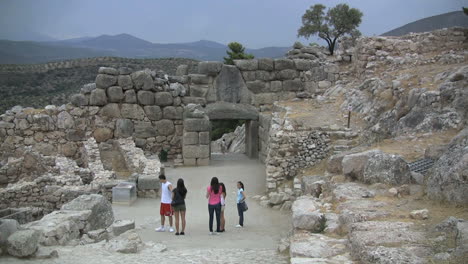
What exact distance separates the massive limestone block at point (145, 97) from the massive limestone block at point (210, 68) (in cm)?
213

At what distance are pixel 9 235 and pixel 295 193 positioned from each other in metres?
6.53

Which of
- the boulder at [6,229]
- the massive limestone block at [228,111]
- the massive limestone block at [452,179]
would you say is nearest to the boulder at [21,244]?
the boulder at [6,229]

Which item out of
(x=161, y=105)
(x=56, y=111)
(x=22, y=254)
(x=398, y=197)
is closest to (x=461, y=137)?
(x=398, y=197)

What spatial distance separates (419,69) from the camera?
1359cm

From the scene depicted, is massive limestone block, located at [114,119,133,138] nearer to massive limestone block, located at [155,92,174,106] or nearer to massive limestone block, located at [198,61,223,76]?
massive limestone block, located at [155,92,174,106]

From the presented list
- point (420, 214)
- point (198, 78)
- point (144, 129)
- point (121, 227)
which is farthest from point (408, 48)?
point (121, 227)

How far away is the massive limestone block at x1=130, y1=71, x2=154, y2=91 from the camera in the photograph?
16.0m

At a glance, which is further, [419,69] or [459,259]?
[419,69]

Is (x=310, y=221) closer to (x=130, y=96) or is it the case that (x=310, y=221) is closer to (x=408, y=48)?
(x=130, y=96)

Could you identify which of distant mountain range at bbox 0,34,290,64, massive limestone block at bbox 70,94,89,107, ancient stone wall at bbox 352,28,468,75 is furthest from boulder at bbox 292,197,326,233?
distant mountain range at bbox 0,34,290,64

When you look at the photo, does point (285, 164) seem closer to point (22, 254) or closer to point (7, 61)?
point (22, 254)

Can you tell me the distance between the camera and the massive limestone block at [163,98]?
1630 cm

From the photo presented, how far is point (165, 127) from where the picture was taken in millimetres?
16484

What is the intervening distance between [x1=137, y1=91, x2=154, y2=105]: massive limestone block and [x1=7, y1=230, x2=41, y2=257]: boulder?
10.4 meters
